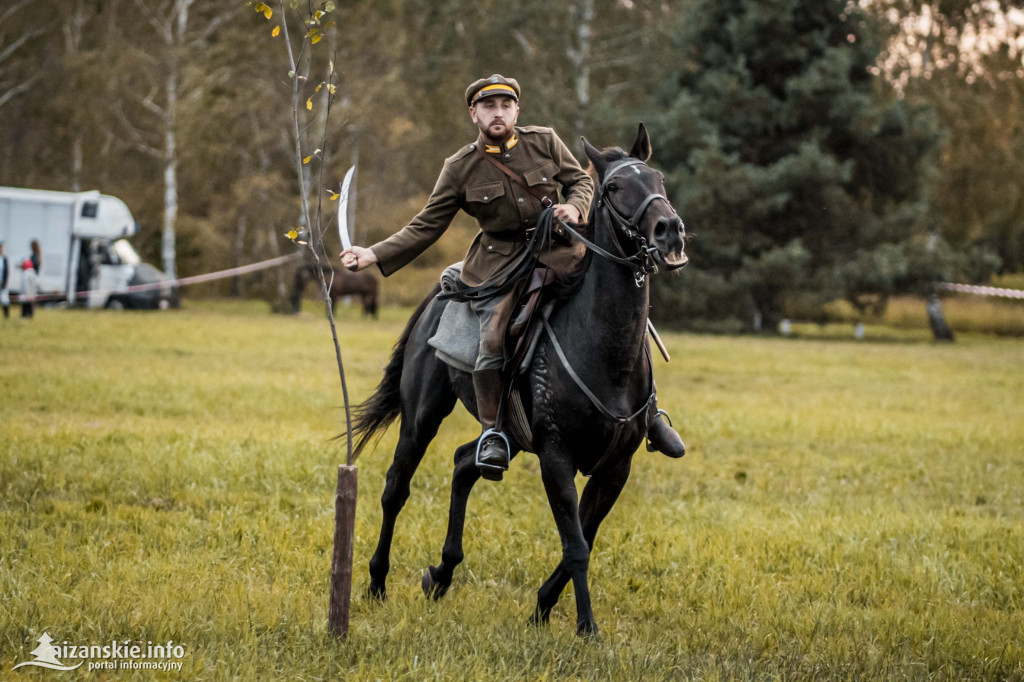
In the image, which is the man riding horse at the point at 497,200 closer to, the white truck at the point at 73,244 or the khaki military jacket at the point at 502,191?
the khaki military jacket at the point at 502,191

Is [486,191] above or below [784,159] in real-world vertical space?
below

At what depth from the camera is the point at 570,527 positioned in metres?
5.24

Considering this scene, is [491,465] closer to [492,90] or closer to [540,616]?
[540,616]

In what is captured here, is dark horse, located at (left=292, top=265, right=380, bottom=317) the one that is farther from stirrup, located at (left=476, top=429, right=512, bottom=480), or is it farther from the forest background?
stirrup, located at (left=476, top=429, right=512, bottom=480)

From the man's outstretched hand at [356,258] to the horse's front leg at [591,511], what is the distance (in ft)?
5.53

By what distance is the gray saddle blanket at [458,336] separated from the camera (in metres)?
5.73

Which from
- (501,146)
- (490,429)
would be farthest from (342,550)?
(501,146)

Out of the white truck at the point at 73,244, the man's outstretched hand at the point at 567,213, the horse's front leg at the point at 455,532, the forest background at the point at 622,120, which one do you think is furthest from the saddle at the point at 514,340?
the white truck at the point at 73,244

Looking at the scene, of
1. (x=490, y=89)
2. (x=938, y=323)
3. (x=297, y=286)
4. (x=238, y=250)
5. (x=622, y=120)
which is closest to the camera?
(x=490, y=89)

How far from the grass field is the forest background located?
47.4 ft

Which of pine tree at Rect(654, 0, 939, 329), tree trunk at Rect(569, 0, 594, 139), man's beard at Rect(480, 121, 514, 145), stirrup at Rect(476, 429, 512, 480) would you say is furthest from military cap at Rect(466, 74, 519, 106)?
tree trunk at Rect(569, 0, 594, 139)

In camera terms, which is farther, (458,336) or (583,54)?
(583,54)

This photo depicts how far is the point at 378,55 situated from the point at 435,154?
775cm

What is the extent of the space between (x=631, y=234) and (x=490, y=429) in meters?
1.40
